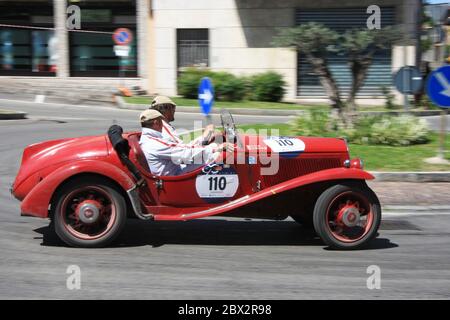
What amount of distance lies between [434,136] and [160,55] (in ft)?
45.9

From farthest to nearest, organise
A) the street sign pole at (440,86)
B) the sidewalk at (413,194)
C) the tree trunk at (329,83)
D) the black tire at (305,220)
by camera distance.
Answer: the tree trunk at (329,83), the street sign pole at (440,86), the sidewalk at (413,194), the black tire at (305,220)

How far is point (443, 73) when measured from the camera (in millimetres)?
9656

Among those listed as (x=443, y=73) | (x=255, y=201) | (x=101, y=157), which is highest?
(x=443, y=73)

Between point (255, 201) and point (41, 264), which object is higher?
point (255, 201)

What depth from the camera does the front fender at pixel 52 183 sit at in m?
5.83

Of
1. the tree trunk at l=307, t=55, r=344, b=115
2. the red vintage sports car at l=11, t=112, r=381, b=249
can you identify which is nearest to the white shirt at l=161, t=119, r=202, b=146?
the red vintage sports car at l=11, t=112, r=381, b=249

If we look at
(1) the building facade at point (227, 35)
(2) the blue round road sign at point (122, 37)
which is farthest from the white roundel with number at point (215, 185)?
(1) the building facade at point (227, 35)

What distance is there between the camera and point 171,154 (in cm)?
612

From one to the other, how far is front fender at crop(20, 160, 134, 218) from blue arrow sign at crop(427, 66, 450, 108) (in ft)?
19.2

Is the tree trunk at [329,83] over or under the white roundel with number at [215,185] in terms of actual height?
over

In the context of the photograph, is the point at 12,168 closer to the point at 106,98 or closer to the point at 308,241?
the point at 308,241

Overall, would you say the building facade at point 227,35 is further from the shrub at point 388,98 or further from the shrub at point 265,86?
the shrub at point 265,86

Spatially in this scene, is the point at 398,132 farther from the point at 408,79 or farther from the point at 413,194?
the point at 413,194
